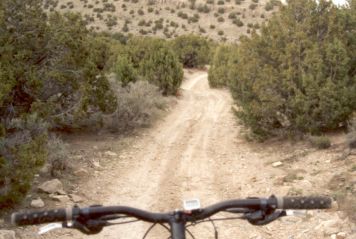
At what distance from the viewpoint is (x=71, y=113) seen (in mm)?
10055

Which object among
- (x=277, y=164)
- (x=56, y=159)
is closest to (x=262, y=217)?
(x=56, y=159)

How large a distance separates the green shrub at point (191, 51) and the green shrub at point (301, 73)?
19290 millimetres

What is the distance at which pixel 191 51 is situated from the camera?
102 feet

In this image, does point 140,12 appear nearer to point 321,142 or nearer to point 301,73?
point 301,73

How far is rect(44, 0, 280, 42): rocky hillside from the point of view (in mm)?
47344

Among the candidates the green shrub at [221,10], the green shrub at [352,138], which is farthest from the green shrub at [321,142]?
the green shrub at [221,10]

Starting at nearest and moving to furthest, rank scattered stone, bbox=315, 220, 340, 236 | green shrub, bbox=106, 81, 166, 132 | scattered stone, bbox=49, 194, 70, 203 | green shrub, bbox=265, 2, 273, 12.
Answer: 1. scattered stone, bbox=315, 220, 340, 236
2. scattered stone, bbox=49, 194, 70, 203
3. green shrub, bbox=106, 81, 166, 132
4. green shrub, bbox=265, 2, 273, 12

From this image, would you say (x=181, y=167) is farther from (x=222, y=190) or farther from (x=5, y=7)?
(x=5, y=7)

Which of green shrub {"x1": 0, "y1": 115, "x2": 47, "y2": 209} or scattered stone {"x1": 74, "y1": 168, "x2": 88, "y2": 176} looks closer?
green shrub {"x1": 0, "y1": 115, "x2": 47, "y2": 209}

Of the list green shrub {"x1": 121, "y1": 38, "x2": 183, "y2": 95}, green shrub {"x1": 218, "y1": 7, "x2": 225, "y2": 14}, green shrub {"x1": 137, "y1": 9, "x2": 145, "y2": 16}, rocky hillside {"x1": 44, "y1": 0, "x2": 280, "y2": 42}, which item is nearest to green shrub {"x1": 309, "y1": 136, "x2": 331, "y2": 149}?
green shrub {"x1": 121, "y1": 38, "x2": 183, "y2": 95}

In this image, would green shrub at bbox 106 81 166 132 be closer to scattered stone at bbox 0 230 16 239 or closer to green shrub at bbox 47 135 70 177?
green shrub at bbox 47 135 70 177

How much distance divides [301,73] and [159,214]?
9019 millimetres

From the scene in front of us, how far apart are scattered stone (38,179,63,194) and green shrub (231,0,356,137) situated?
15.8 feet

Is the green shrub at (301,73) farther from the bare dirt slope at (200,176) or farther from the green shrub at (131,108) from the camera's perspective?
the green shrub at (131,108)
